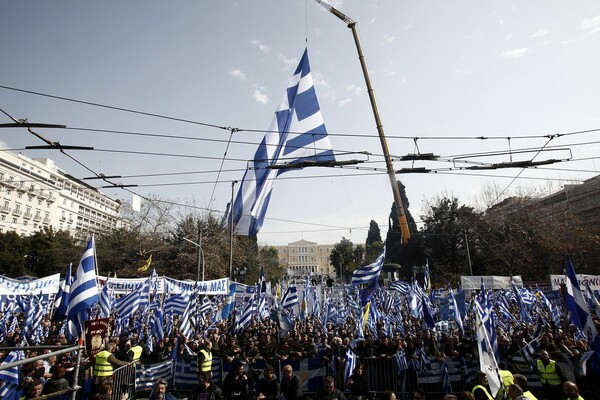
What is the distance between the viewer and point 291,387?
7.54 m

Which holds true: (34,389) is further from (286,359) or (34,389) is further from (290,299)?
(290,299)

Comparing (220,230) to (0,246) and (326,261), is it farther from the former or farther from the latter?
(326,261)

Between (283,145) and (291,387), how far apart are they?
8.20 metres

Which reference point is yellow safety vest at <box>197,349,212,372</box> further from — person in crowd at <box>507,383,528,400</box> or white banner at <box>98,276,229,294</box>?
white banner at <box>98,276,229,294</box>

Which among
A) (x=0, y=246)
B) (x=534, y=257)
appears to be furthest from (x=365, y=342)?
(x=0, y=246)

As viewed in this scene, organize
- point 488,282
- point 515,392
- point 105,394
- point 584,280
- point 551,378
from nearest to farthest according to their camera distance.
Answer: point 515,392 → point 105,394 → point 551,378 → point 584,280 → point 488,282

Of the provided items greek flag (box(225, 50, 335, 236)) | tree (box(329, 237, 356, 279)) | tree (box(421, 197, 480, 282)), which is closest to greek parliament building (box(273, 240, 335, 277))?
tree (box(329, 237, 356, 279))

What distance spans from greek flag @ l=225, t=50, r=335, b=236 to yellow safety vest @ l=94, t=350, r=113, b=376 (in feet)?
20.7

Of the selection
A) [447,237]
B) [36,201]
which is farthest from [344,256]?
[36,201]

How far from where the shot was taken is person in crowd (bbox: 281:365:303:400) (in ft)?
24.5

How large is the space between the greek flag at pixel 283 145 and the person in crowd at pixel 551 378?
8.15 metres

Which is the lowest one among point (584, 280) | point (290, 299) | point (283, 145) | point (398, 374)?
point (398, 374)

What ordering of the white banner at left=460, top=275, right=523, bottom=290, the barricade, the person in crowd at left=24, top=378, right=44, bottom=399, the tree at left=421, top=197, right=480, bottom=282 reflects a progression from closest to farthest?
the person in crowd at left=24, top=378, right=44, bottom=399
the barricade
the white banner at left=460, top=275, right=523, bottom=290
the tree at left=421, top=197, right=480, bottom=282

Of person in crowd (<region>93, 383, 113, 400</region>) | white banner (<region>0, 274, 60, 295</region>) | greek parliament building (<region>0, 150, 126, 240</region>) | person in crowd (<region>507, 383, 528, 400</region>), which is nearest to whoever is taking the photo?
person in crowd (<region>507, 383, 528, 400</region>)
